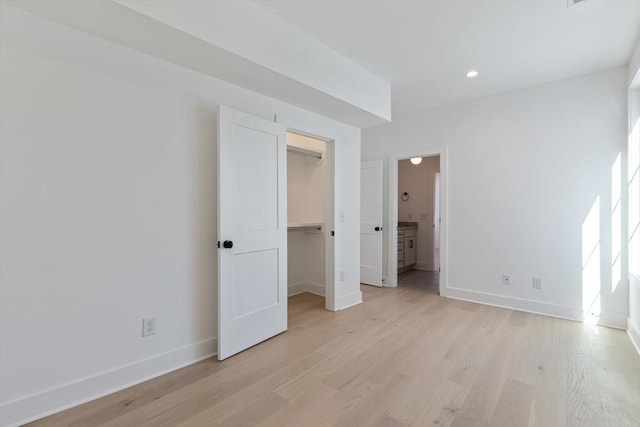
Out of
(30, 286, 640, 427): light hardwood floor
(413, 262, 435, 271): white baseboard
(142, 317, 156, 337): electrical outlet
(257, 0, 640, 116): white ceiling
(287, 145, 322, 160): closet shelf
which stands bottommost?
(30, 286, 640, 427): light hardwood floor

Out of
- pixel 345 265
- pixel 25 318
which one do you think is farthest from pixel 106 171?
pixel 345 265

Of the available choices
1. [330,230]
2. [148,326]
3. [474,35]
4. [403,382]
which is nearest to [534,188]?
[474,35]

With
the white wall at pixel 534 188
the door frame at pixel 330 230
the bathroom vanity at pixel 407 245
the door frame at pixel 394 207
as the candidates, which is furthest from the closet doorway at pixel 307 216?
the bathroom vanity at pixel 407 245

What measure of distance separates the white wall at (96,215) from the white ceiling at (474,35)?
1.10 metres

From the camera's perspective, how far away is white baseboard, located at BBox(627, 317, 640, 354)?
8.15ft

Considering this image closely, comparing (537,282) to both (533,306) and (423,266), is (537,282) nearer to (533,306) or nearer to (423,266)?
(533,306)

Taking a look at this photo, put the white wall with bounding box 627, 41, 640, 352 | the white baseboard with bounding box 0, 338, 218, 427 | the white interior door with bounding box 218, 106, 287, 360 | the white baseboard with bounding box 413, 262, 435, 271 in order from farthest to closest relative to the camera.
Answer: the white baseboard with bounding box 413, 262, 435, 271
the white wall with bounding box 627, 41, 640, 352
the white interior door with bounding box 218, 106, 287, 360
the white baseboard with bounding box 0, 338, 218, 427

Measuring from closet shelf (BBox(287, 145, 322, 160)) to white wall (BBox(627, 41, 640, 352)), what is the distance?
10.8ft

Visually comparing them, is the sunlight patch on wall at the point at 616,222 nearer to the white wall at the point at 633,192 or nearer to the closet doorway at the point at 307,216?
the white wall at the point at 633,192

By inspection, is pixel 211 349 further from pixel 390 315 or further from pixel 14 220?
pixel 390 315

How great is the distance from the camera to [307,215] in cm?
440

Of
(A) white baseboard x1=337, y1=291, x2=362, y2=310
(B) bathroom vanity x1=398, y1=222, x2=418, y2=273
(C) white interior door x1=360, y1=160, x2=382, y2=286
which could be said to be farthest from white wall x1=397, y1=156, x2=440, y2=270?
(A) white baseboard x1=337, y1=291, x2=362, y2=310

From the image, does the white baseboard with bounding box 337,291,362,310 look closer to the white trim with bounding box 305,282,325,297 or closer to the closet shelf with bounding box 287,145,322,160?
the white trim with bounding box 305,282,325,297

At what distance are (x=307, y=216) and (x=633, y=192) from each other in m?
3.55
